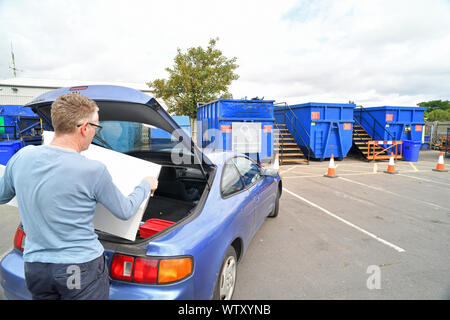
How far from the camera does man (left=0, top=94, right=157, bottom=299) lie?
44.8 inches

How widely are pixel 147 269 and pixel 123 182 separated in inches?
22.6

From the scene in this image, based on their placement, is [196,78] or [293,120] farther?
[196,78]

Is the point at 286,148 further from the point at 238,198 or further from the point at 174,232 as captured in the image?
the point at 174,232

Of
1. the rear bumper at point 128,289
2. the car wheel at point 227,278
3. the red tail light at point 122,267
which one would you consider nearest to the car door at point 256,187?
the car wheel at point 227,278

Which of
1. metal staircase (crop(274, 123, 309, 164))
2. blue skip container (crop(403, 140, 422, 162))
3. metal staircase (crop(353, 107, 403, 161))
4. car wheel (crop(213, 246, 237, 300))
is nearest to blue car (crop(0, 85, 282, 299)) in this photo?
car wheel (crop(213, 246, 237, 300))

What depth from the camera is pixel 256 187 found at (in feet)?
10.6

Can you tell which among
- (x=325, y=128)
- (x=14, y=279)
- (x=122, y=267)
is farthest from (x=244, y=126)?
(x=14, y=279)

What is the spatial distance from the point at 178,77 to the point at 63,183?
51.1 ft

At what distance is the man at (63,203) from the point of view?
3.73 feet

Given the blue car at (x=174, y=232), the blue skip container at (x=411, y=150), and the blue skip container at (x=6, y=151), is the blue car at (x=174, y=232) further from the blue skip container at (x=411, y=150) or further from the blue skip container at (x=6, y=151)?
the blue skip container at (x=411, y=150)

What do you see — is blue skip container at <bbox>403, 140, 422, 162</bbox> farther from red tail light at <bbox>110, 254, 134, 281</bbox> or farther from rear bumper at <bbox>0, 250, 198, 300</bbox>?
red tail light at <bbox>110, 254, 134, 281</bbox>

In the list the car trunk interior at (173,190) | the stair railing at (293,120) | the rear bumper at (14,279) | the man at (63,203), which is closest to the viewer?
the man at (63,203)

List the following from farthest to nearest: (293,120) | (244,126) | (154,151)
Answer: (293,120) → (244,126) → (154,151)
